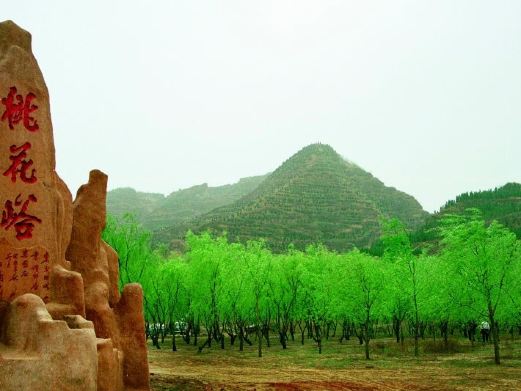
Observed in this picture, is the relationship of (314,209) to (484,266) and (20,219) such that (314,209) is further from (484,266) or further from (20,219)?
(20,219)

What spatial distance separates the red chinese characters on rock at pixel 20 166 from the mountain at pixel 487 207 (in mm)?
76844

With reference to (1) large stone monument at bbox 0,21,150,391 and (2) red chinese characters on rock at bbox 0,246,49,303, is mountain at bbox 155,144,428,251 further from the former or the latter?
(2) red chinese characters on rock at bbox 0,246,49,303

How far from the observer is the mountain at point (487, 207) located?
86.0 m

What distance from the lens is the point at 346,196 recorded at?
132375 millimetres

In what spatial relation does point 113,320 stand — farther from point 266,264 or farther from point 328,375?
point 266,264

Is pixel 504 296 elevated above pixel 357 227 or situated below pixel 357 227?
below

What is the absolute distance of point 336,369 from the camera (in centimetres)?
2289

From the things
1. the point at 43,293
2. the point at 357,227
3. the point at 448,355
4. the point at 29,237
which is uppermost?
the point at 357,227

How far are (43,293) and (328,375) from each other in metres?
13.4

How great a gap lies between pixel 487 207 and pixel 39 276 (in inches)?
3901

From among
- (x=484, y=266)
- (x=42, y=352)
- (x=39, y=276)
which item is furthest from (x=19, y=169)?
(x=484, y=266)

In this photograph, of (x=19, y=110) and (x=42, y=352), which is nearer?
(x=42, y=352)

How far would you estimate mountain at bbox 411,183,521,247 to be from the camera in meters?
86.0

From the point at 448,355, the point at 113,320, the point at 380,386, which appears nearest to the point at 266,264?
the point at 448,355
